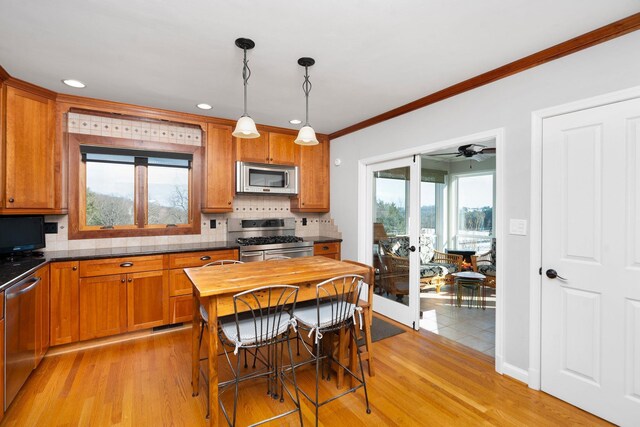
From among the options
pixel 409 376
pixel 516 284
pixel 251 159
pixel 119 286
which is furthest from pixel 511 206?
pixel 119 286

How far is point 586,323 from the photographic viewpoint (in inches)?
81.0

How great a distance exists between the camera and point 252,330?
193 cm

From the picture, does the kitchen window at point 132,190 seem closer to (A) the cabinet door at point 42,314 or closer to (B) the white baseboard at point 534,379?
(A) the cabinet door at point 42,314

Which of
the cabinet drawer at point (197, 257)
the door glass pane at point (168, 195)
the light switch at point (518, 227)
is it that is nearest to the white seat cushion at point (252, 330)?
the cabinet drawer at point (197, 257)

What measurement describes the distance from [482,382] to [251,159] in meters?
3.44

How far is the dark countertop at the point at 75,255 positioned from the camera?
2123 millimetres

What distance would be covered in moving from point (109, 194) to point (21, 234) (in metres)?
0.87

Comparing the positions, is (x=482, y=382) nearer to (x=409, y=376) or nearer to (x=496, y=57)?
(x=409, y=376)

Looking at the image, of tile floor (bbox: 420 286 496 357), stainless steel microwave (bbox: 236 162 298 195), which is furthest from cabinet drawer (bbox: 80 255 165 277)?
tile floor (bbox: 420 286 496 357)

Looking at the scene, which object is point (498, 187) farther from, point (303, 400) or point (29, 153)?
point (29, 153)

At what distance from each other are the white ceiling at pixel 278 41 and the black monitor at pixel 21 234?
1.26 meters

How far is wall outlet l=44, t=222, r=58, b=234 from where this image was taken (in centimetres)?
314

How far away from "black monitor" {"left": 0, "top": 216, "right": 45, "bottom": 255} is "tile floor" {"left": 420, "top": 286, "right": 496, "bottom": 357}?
4.08 metres

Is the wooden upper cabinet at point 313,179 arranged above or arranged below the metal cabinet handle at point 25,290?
above
